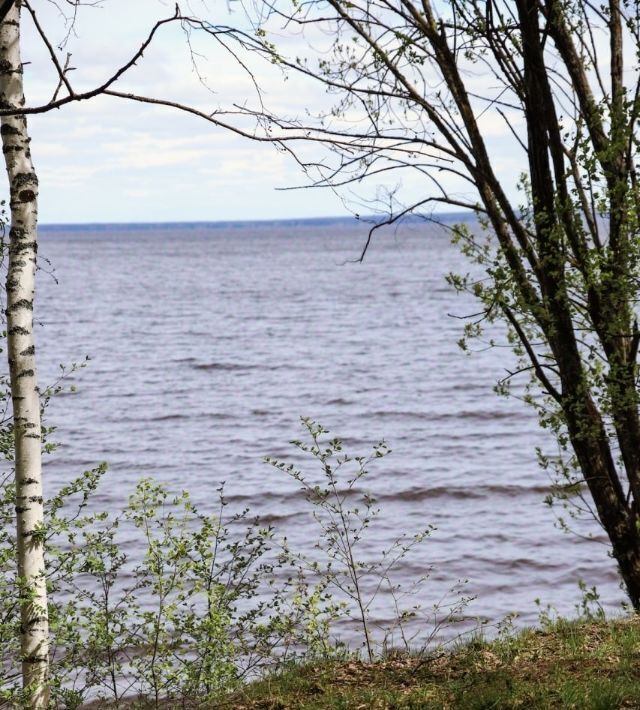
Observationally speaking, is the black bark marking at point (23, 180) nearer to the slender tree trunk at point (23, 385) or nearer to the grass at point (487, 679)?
the slender tree trunk at point (23, 385)

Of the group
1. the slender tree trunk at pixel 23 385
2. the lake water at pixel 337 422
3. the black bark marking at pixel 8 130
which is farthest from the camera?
the lake water at pixel 337 422

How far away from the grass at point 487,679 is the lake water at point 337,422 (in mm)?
4048

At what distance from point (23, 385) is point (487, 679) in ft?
13.0

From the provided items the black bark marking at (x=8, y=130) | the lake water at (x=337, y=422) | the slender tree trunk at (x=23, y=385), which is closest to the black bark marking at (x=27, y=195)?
the slender tree trunk at (x=23, y=385)

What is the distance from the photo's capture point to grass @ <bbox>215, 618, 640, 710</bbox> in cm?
626

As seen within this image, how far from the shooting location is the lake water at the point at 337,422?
15.7 m

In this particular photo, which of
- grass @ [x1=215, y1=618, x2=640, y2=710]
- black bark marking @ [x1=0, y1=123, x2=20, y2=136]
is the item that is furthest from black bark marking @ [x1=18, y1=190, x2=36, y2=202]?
grass @ [x1=215, y1=618, x2=640, y2=710]

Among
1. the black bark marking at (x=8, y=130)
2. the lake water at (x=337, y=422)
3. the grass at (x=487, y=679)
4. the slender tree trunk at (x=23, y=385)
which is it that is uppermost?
the black bark marking at (x=8, y=130)

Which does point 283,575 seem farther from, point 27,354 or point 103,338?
point 103,338

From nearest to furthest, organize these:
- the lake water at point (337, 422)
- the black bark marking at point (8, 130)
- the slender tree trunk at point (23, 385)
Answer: the slender tree trunk at point (23, 385), the black bark marking at point (8, 130), the lake water at point (337, 422)

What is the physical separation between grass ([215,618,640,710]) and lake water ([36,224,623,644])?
405 centimetres

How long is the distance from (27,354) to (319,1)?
14.8 ft

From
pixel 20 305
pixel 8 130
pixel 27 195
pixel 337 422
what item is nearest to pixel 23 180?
pixel 27 195

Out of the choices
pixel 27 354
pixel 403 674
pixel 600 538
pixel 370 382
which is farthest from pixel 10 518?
pixel 370 382
